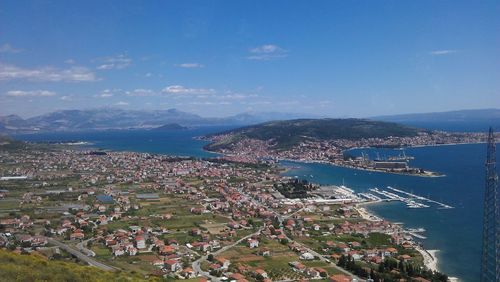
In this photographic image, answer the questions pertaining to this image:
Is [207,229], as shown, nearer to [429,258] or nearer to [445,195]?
[429,258]

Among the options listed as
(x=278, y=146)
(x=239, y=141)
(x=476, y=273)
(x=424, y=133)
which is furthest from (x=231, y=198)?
(x=424, y=133)

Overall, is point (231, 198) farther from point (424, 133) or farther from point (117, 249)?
point (424, 133)

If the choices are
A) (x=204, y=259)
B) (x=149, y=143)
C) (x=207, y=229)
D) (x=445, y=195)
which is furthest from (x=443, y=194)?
(x=149, y=143)

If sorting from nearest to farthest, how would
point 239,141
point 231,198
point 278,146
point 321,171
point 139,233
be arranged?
1. point 139,233
2. point 231,198
3. point 321,171
4. point 278,146
5. point 239,141

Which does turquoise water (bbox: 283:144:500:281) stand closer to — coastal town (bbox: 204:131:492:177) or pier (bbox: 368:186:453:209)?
pier (bbox: 368:186:453:209)

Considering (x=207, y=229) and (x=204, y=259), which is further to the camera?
(x=207, y=229)

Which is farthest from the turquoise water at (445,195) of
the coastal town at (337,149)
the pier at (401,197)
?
the coastal town at (337,149)

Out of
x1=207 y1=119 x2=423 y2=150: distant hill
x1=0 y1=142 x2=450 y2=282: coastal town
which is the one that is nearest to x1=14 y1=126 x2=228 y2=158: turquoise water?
x1=207 y1=119 x2=423 y2=150: distant hill
